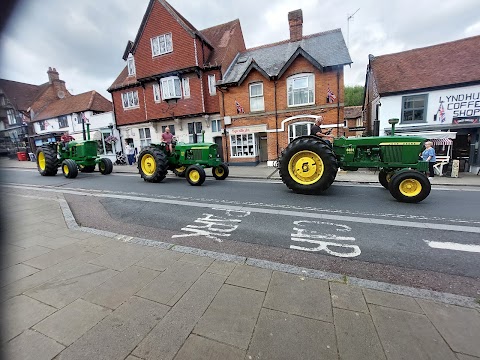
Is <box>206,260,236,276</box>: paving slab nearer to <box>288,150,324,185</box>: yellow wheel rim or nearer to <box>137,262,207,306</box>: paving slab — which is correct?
<box>137,262,207,306</box>: paving slab

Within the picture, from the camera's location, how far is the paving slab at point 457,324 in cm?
192

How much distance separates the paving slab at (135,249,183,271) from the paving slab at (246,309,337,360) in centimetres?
163

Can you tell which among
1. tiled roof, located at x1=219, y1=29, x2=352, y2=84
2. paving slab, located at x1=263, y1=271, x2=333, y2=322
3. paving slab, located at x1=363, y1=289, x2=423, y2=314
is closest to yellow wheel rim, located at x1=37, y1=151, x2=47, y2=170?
tiled roof, located at x1=219, y1=29, x2=352, y2=84

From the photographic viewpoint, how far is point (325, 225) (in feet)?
15.6

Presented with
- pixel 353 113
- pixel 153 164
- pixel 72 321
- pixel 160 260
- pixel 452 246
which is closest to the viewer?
pixel 72 321

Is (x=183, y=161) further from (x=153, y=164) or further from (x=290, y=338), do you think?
(x=290, y=338)

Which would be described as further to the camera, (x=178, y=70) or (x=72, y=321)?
(x=178, y=70)

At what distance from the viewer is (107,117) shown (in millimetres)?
21750

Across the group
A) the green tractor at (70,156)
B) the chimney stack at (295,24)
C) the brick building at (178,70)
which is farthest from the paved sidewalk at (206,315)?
the chimney stack at (295,24)

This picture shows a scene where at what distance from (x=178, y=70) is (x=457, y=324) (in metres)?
19.0

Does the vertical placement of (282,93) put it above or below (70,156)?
above

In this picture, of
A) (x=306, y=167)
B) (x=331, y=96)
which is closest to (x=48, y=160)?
(x=306, y=167)

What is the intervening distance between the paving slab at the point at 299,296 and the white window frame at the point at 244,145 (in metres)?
13.5

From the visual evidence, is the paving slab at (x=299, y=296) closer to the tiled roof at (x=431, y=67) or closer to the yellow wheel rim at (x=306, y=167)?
the yellow wheel rim at (x=306, y=167)
